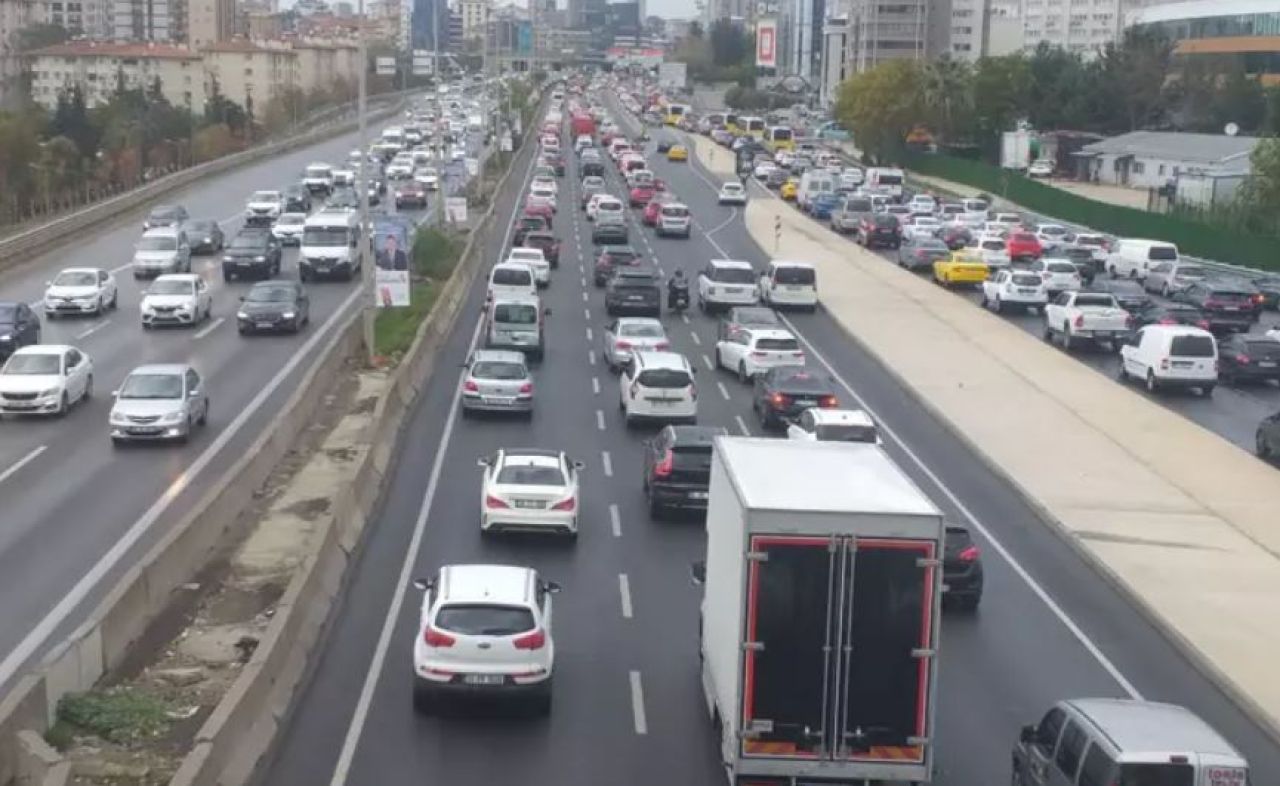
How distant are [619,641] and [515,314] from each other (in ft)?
71.9

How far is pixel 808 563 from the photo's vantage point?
14.2 m

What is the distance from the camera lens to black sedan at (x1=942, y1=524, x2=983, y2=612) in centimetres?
2225

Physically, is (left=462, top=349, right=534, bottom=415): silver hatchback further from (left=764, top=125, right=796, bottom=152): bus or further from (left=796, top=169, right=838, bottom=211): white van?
(left=764, top=125, right=796, bottom=152): bus

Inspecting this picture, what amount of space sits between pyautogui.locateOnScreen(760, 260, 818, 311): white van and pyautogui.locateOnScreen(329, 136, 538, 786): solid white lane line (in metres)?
17.6

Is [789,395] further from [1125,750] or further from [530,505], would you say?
[1125,750]

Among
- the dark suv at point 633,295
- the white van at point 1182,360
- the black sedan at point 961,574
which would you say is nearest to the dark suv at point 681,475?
the black sedan at point 961,574

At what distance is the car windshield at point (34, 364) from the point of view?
34188 mm

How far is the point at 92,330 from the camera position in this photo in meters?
46.0

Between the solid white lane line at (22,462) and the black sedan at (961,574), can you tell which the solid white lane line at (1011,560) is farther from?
the solid white lane line at (22,462)

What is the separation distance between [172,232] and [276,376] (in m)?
21.1

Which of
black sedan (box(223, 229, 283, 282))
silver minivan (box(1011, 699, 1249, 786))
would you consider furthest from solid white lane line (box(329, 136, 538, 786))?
black sedan (box(223, 229, 283, 282))

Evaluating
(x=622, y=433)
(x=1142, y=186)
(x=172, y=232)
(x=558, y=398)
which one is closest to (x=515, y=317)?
(x=558, y=398)

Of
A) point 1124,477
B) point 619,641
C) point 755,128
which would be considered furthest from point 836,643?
point 755,128

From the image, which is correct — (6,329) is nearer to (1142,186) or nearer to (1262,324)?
(1262,324)
